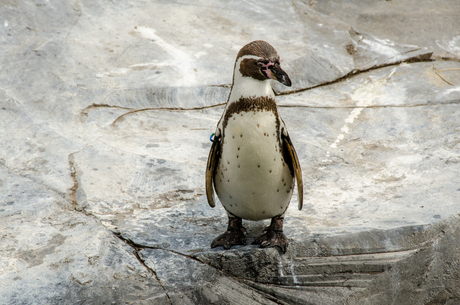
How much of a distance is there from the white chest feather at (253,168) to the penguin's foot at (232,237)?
9 centimetres

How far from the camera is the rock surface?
2.71m

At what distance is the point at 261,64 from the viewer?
2398 millimetres

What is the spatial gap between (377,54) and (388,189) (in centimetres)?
304

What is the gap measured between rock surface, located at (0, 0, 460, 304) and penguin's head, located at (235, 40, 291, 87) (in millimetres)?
1008

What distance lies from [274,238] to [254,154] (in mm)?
550

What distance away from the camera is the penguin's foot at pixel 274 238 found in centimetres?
273

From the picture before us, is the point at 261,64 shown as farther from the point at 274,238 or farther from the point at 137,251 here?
the point at 137,251

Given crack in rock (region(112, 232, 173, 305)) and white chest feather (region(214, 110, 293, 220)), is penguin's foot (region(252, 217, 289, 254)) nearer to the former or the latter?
white chest feather (region(214, 110, 293, 220))

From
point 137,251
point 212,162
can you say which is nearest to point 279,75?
point 212,162

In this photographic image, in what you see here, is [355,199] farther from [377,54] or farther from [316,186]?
[377,54]

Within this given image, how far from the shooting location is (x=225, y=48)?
586 centimetres

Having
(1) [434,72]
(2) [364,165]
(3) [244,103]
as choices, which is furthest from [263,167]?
(1) [434,72]

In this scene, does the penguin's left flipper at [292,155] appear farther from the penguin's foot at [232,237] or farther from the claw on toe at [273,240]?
the penguin's foot at [232,237]

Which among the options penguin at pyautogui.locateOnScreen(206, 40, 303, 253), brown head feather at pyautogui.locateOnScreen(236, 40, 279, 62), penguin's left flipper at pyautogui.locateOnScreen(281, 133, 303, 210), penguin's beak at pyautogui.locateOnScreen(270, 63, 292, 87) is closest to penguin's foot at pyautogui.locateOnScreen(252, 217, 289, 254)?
penguin at pyautogui.locateOnScreen(206, 40, 303, 253)
